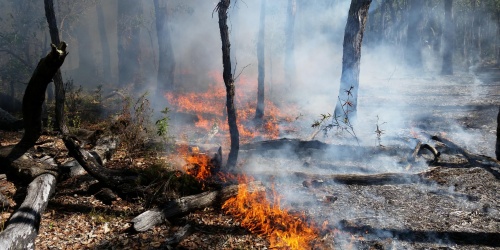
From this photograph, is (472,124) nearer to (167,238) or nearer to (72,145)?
(167,238)

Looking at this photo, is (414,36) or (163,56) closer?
(163,56)

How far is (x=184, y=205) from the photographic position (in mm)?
5668

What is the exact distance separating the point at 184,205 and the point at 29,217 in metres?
2.25

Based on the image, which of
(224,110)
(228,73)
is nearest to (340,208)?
(228,73)

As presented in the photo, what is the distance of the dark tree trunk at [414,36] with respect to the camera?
31883 millimetres

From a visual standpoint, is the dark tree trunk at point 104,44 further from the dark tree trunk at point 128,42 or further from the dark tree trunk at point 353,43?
the dark tree trunk at point 353,43

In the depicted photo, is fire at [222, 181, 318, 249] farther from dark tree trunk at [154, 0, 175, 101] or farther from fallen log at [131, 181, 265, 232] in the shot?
dark tree trunk at [154, 0, 175, 101]

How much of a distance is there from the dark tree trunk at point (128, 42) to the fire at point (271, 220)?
739 inches

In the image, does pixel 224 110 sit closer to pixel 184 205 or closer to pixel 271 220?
pixel 184 205

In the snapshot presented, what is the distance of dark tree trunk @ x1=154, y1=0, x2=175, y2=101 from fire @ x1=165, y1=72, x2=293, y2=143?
714 millimetres

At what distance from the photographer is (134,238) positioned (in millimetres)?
5000

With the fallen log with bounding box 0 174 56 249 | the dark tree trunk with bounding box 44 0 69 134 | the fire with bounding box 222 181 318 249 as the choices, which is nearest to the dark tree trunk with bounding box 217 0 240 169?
the fire with bounding box 222 181 318 249

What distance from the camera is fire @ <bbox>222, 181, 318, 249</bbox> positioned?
16.2 ft

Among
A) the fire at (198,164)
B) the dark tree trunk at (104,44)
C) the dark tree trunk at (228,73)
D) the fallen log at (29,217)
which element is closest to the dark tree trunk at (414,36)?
the dark tree trunk at (104,44)
